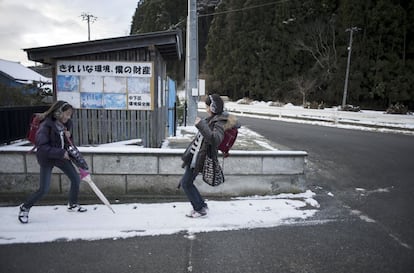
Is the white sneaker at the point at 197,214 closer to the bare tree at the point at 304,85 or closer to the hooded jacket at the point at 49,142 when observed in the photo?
the hooded jacket at the point at 49,142

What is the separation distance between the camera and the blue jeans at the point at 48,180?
400 centimetres

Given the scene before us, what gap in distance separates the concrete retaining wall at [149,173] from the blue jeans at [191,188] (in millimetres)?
938

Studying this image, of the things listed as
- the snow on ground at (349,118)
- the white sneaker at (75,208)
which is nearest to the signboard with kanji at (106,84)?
the white sneaker at (75,208)

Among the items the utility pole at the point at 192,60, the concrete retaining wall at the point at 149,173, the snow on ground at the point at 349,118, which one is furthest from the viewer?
the snow on ground at the point at 349,118

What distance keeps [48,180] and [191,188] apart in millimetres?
1883

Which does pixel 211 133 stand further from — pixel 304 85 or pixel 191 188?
pixel 304 85

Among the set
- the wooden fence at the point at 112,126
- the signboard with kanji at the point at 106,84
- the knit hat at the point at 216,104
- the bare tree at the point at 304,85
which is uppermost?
the bare tree at the point at 304,85

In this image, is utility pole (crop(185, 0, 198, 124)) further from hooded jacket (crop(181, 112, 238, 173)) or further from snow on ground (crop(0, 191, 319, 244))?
hooded jacket (crop(181, 112, 238, 173))

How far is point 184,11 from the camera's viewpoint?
167 ft

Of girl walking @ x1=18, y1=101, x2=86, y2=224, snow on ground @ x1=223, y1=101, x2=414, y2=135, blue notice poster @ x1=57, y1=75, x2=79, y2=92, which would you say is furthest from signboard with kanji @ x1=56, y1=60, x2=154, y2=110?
snow on ground @ x1=223, y1=101, x2=414, y2=135

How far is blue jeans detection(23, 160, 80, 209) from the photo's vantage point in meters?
4.00

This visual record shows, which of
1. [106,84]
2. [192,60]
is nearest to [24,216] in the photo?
[106,84]

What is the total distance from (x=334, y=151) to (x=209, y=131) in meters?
7.15

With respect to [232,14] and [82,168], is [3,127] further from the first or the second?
[232,14]
